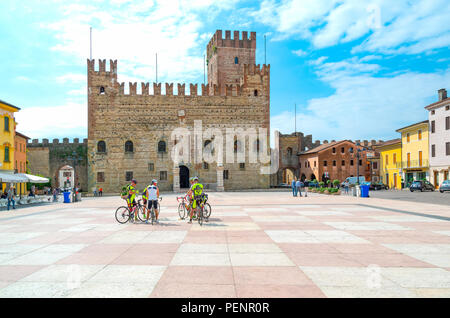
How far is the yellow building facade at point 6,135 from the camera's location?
29094 mm

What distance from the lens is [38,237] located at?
361 inches

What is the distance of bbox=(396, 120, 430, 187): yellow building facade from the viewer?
4034cm

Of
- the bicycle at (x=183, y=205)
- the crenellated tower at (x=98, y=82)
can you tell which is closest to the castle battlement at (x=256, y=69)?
the crenellated tower at (x=98, y=82)

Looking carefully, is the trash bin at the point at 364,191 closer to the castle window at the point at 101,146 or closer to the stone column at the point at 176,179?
the stone column at the point at 176,179

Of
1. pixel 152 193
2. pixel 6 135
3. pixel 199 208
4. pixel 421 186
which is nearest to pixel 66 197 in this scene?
pixel 6 135

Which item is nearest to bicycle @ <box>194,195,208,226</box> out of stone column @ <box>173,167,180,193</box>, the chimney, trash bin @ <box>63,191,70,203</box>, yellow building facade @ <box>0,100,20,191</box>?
trash bin @ <box>63,191,70,203</box>

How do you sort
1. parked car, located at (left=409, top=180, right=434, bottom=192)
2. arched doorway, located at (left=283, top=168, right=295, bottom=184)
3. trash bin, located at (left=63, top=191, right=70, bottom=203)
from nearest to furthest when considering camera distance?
trash bin, located at (left=63, top=191, right=70, bottom=203) < parked car, located at (left=409, top=180, right=434, bottom=192) < arched doorway, located at (left=283, top=168, right=295, bottom=184)

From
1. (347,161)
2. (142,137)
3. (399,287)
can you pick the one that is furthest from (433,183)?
(399,287)

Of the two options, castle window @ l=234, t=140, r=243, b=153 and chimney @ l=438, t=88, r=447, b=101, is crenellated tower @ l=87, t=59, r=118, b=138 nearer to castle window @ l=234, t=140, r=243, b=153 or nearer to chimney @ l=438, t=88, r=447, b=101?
castle window @ l=234, t=140, r=243, b=153

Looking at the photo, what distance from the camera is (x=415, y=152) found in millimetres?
42312

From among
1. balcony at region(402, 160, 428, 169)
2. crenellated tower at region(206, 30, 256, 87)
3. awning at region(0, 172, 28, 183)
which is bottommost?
awning at region(0, 172, 28, 183)

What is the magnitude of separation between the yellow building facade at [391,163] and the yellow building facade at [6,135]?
4445 cm

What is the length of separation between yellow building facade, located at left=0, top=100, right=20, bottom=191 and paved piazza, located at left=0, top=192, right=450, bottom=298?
21.9 metres

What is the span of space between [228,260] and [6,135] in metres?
30.3
